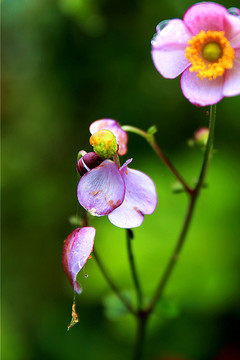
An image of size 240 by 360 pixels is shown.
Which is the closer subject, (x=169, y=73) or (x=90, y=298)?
(x=169, y=73)

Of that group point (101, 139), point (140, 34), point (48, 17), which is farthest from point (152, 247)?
point (101, 139)

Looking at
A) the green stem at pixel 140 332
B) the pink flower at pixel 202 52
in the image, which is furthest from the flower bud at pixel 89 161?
A: the green stem at pixel 140 332

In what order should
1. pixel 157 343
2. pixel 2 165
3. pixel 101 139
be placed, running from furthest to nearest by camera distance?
pixel 2 165 < pixel 157 343 < pixel 101 139

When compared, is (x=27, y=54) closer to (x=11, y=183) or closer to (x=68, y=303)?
(x=11, y=183)

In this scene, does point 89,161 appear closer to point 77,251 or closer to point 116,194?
point 116,194

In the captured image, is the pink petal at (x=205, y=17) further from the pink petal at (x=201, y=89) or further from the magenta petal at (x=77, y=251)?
the magenta petal at (x=77, y=251)
